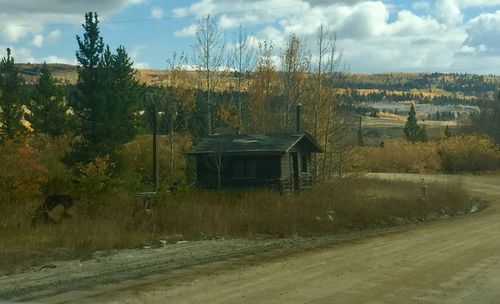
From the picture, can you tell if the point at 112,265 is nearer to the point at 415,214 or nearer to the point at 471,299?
the point at 471,299

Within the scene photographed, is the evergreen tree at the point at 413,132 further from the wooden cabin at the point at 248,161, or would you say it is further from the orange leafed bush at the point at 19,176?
the orange leafed bush at the point at 19,176

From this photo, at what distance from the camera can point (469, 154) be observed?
76125 mm

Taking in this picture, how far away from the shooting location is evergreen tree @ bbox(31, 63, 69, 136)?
50.5 m

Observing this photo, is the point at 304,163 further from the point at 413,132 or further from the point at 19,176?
the point at 413,132

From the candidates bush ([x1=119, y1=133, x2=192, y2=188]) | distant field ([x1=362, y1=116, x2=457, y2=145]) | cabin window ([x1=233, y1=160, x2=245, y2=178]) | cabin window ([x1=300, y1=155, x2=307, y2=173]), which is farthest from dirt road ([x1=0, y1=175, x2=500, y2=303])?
distant field ([x1=362, y1=116, x2=457, y2=145])

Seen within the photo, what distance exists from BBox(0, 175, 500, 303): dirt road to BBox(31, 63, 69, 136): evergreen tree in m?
37.9

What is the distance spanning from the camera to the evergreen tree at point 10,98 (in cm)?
4684

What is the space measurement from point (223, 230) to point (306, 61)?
27273 millimetres

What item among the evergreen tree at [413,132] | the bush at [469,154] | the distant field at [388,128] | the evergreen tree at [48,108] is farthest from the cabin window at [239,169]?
the distant field at [388,128]

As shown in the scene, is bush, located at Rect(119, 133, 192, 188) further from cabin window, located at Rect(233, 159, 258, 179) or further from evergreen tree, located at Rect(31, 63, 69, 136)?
cabin window, located at Rect(233, 159, 258, 179)

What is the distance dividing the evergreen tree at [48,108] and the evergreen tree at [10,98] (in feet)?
5.19

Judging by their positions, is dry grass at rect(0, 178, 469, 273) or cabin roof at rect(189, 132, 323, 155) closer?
dry grass at rect(0, 178, 469, 273)

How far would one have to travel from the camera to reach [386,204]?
102 ft

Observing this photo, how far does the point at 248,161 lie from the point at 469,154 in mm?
48633
